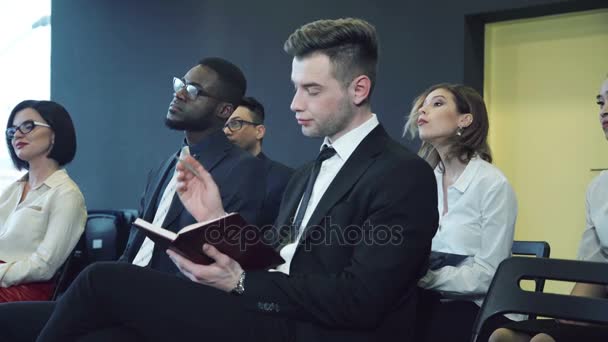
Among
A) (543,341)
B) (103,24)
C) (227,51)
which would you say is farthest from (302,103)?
(103,24)

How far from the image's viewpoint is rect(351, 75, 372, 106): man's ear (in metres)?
1.78

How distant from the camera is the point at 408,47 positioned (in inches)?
160

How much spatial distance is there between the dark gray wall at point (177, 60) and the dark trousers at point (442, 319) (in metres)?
1.98

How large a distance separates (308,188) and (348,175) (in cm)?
19

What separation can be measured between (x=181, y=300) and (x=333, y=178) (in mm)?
524

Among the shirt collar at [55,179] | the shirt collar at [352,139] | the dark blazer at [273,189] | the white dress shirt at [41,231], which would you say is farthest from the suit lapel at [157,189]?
the shirt collar at [352,139]

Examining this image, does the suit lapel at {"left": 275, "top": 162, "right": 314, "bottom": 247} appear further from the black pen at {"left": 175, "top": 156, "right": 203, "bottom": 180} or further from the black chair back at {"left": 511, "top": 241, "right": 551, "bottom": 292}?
the black chair back at {"left": 511, "top": 241, "right": 551, "bottom": 292}

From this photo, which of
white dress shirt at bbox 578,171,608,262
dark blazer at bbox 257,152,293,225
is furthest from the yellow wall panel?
white dress shirt at bbox 578,171,608,262

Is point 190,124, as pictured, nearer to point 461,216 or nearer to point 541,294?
point 461,216

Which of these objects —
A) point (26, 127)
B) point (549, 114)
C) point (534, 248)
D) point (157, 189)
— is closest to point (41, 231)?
point (26, 127)

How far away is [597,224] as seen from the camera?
2049 mm

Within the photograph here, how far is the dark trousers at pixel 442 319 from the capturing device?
2084 millimetres

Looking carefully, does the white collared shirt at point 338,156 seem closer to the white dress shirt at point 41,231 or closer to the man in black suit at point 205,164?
the man in black suit at point 205,164

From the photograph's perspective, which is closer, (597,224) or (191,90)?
(597,224)
